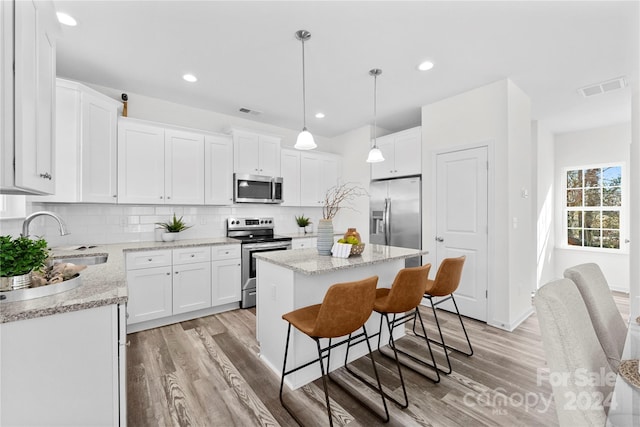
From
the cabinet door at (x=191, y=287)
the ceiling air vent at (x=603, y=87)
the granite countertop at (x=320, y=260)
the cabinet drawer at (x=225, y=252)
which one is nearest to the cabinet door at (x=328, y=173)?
the cabinet drawer at (x=225, y=252)

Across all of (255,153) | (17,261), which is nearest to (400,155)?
(255,153)

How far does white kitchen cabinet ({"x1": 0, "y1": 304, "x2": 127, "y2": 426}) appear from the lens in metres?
1.04

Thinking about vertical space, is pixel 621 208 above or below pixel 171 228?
above

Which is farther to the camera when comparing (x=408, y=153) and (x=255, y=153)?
(x=255, y=153)

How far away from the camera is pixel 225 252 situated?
357 cm

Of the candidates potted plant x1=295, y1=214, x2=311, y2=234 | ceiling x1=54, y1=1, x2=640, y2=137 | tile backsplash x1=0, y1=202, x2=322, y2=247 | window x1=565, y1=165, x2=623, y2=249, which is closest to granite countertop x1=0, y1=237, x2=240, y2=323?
tile backsplash x1=0, y1=202, x2=322, y2=247

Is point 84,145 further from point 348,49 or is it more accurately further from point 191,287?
point 348,49

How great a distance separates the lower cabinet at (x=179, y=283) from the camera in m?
2.98

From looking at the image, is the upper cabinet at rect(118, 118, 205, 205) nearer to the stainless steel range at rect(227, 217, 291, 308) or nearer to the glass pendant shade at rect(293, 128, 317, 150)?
the stainless steel range at rect(227, 217, 291, 308)

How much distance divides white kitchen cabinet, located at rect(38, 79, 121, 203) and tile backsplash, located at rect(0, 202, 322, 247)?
391 mm

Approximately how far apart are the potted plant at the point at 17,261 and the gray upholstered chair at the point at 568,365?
2072mm

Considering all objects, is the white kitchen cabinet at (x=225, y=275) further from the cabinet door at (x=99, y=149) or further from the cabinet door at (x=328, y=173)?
the cabinet door at (x=328, y=173)

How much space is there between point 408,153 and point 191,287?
341 centimetres

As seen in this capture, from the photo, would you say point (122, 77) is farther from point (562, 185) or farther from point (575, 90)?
point (562, 185)
